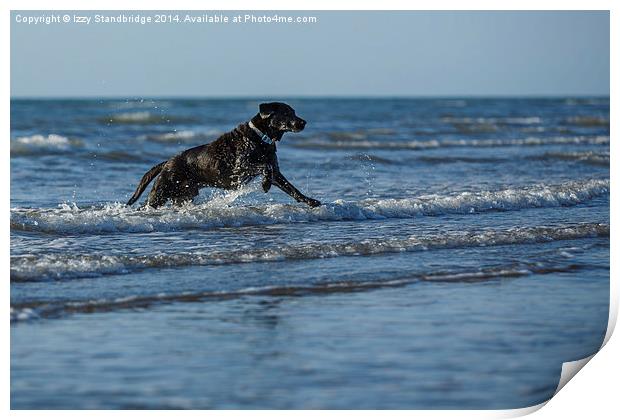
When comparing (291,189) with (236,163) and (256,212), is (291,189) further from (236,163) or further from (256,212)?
(236,163)

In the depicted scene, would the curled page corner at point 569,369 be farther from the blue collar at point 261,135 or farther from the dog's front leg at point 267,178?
the blue collar at point 261,135

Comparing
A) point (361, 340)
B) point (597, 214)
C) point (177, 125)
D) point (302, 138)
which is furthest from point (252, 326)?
point (177, 125)

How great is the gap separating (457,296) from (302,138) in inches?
580

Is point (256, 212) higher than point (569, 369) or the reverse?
higher

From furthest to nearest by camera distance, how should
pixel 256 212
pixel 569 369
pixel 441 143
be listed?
pixel 441 143 → pixel 256 212 → pixel 569 369

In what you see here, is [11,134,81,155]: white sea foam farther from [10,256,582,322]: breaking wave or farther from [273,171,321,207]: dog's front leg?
[10,256,582,322]: breaking wave

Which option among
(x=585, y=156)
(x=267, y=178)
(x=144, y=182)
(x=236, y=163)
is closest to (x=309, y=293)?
(x=267, y=178)

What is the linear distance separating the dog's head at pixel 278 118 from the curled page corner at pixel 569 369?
496cm

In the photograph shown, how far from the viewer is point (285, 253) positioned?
812cm

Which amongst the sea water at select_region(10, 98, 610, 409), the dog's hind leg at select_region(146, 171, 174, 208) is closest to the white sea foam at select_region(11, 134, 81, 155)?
the sea water at select_region(10, 98, 610, 409)

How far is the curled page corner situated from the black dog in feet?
15.2

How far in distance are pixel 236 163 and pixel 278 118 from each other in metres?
0.63

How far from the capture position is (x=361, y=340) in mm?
5875

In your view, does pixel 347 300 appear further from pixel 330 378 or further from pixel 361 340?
pixel 330 378
